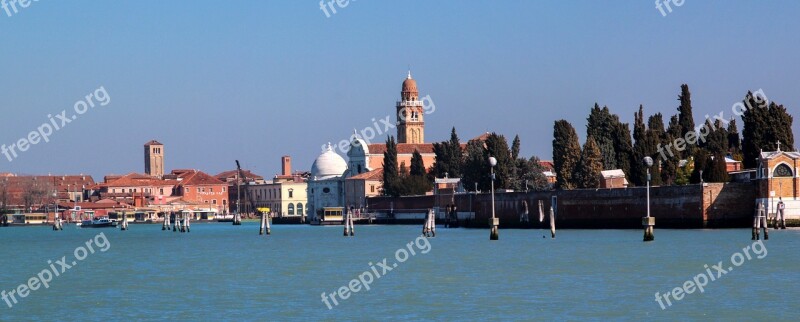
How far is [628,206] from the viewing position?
196 feet

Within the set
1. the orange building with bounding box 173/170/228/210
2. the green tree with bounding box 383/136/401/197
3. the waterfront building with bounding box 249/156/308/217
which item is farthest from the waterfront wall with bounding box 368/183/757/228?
the orange building with bounding box 173/170/228/210

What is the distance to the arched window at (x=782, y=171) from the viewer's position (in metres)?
53.0

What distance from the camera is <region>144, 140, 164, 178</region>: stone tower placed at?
188625 mm

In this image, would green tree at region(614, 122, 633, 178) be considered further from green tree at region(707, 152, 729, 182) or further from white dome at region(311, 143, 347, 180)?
white dome at region(311, 143, 347, 180)

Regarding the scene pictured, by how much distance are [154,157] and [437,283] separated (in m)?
161

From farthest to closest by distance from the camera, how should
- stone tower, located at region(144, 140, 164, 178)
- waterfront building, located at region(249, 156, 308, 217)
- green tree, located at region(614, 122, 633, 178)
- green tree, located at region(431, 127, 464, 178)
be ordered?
stone tower, located at region(144, 140, 164, 178) → waterfront building, located at region(249, 156, 308, 217) → green tree, located at region(431, 127, 464, 178) → green tree, located at region(614, 122, 633, 178)

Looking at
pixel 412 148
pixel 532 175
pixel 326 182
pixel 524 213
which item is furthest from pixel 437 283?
pixel 326 182

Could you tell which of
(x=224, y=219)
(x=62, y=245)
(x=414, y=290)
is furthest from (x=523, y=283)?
(x=224, y=219)

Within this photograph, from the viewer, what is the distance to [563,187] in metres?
70.1

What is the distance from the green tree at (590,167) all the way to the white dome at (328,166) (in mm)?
54967

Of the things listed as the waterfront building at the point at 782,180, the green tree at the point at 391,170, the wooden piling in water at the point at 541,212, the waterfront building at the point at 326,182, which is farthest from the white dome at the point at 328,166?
the waterfront building at the point at 782,180

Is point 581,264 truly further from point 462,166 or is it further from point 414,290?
point 462,166

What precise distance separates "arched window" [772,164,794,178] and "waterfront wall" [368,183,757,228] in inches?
81.6

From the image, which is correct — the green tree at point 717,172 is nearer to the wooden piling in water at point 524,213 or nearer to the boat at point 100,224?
the wooden piling in water at point 524,213
